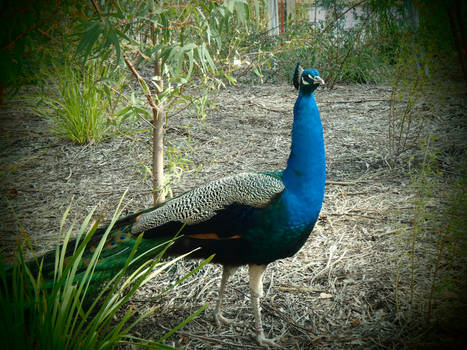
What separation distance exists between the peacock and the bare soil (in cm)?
23

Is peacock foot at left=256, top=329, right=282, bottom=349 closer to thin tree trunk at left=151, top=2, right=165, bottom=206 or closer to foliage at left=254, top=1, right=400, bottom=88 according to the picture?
thin tree trunk at left=151, top=2, right=165, bottom=206

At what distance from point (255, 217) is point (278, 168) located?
1673 mm

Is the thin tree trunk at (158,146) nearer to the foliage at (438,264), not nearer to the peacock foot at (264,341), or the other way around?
the peacock foot at (264,341)

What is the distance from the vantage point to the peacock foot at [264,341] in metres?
1.76

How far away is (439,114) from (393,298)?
2061 mm

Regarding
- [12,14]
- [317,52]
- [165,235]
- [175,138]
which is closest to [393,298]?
[165,235]

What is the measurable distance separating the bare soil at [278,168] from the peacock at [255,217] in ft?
0.75

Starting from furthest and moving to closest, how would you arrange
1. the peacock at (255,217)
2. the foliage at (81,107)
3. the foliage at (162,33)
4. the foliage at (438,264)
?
the foliage at (81,107), the peacock at (255,217), the foliage at (438,264), the foliage at (162,33)

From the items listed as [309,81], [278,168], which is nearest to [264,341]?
[309,81]

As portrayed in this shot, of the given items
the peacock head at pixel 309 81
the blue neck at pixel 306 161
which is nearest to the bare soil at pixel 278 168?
the blue neck at pixel 306 161

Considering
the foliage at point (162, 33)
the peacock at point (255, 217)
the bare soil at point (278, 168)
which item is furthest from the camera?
the bare soil at point (278, 168)

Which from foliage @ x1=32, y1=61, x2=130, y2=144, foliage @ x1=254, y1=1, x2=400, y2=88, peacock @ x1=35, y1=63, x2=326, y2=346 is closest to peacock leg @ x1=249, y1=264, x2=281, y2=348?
peacock @ x1=35, y1=63, x2=326, y2=346

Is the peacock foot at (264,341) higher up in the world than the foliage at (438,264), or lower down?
lower down

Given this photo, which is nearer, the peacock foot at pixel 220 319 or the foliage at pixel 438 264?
the foliage at pixel 438 264
